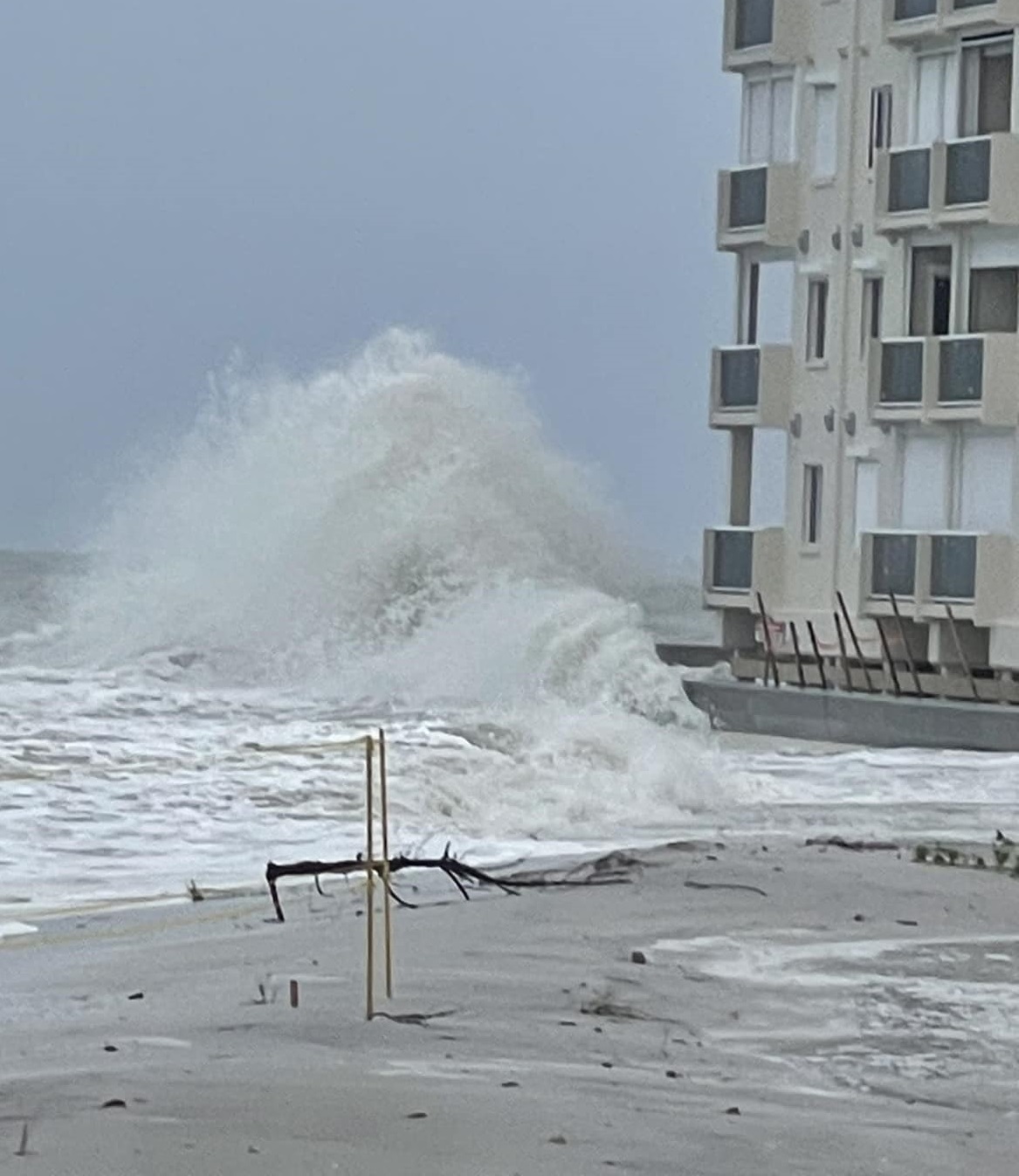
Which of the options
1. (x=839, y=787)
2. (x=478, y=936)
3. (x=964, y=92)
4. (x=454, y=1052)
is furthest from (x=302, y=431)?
(x=454, y=1052)

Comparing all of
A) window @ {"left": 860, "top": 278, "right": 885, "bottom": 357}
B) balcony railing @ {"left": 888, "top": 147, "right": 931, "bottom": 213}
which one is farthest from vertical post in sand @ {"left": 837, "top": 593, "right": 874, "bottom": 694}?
balcony railing @ {"left": 888, "top": 147, "right": 931, "bottom": 213}

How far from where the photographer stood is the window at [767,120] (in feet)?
127

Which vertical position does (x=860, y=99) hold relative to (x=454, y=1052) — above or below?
above

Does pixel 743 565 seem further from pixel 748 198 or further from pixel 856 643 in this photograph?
pixel 748 198

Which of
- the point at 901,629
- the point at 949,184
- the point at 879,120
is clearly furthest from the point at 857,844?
the point at 879,120

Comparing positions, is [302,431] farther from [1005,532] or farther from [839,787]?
[839,787]

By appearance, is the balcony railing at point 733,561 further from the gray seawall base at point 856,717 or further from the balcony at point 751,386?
the gray seawall base at point 856,717

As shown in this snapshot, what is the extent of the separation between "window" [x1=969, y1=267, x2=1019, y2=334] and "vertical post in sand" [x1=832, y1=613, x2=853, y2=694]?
365cm

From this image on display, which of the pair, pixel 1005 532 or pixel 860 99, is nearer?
A: pixel 1005 532

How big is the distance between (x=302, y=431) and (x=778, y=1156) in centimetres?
3985

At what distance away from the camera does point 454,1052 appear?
30.8ft

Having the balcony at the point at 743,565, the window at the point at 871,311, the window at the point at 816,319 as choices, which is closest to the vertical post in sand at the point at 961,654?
the window at the point at 871,311

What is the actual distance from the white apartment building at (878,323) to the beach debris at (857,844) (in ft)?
49.6

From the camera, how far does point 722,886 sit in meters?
14.4
